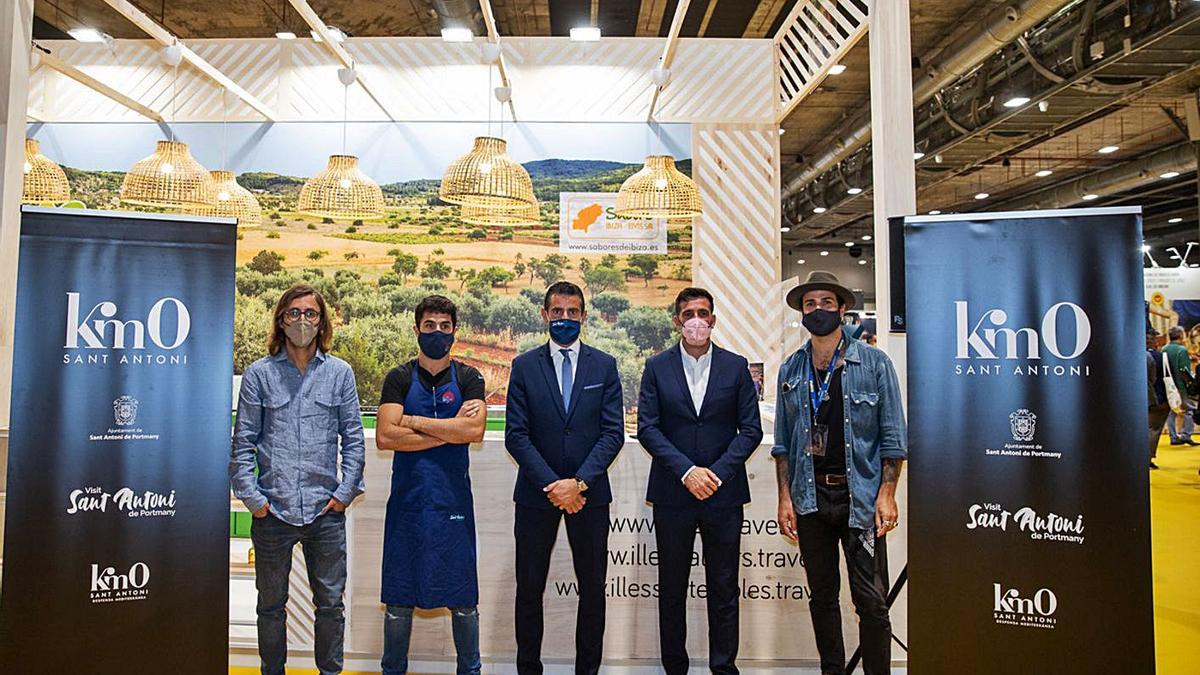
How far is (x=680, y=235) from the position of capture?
7074 millimetres

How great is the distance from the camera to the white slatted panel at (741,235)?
689 centimetres

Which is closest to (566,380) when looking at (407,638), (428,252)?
(407,638)

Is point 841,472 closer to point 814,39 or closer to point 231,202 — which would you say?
point 814,39

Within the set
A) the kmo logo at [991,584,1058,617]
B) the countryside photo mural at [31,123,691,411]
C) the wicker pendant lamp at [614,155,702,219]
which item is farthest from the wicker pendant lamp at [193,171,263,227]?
the kmo logo at [991,584,1058,617]

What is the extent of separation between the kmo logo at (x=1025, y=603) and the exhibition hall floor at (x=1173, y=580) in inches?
46.2

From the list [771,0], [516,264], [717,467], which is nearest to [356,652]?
[717,467]

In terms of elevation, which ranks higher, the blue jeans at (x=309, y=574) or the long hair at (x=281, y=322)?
the long hair at (x=281, y=322)

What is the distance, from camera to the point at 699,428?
318 centimetres

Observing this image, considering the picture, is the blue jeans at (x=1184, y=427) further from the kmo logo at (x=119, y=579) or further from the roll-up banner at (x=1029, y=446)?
the kmo logo at (x=119, y=579)

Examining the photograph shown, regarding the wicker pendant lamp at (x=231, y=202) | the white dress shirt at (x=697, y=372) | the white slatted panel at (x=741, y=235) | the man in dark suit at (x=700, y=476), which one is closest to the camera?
the man in dark suit at (x=700, y=476)

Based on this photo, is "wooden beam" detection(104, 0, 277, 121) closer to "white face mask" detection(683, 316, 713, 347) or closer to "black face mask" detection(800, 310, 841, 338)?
"white face mask" detection(683, 316, 713, 347)

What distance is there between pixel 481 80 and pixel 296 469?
200 inches

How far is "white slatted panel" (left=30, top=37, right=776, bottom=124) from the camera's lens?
23.0 ft

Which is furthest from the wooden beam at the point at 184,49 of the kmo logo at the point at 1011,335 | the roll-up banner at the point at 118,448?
the kmo logo at the point at 1011,335
